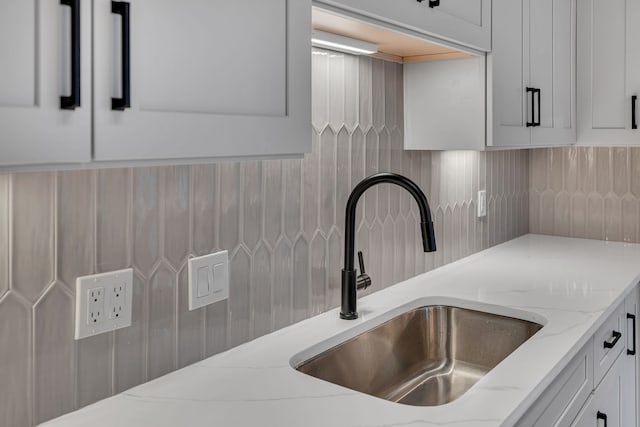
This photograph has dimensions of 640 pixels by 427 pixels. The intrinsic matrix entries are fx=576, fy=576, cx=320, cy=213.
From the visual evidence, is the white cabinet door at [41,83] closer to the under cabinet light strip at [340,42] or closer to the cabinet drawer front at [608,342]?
the under cabinet light strip at [340,42]

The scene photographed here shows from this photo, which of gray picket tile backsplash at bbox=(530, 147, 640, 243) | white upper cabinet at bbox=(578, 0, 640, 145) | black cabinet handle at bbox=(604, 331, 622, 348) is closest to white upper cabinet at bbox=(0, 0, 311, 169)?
black cabinet handle at bbox=(604, 331, 622, 348)

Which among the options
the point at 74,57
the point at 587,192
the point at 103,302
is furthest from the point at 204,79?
the point at 587,192

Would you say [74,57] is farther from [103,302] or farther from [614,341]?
[614,341]

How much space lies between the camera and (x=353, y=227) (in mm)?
1531

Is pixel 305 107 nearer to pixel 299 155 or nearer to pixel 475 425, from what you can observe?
pixel 299 155

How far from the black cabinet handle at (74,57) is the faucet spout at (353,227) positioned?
2.93 feet

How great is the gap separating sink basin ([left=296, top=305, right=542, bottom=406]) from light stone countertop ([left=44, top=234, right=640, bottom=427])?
0.04 meters

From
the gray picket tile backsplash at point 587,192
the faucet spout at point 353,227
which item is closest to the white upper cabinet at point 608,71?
the gray picket tile backsplash at point 587,192

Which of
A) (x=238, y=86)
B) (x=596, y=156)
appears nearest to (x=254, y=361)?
(x=238, y=86)

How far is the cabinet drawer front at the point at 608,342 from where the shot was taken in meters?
1.63

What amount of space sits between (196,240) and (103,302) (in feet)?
0.85

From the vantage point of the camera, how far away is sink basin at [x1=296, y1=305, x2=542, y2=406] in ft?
5.14

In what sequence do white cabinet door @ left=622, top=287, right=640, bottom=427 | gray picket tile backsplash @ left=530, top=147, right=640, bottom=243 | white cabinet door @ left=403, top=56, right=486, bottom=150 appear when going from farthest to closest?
gray picket tile backsplash @ left=530, top=147, right=640, bottom=243 < white cabinet door @ left=622, top=287, right=640, bottom=427 < white cabinet door @ left=403, top=56, right=486, bottom=150

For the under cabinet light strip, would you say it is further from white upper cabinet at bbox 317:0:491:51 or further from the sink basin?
the sink basin
